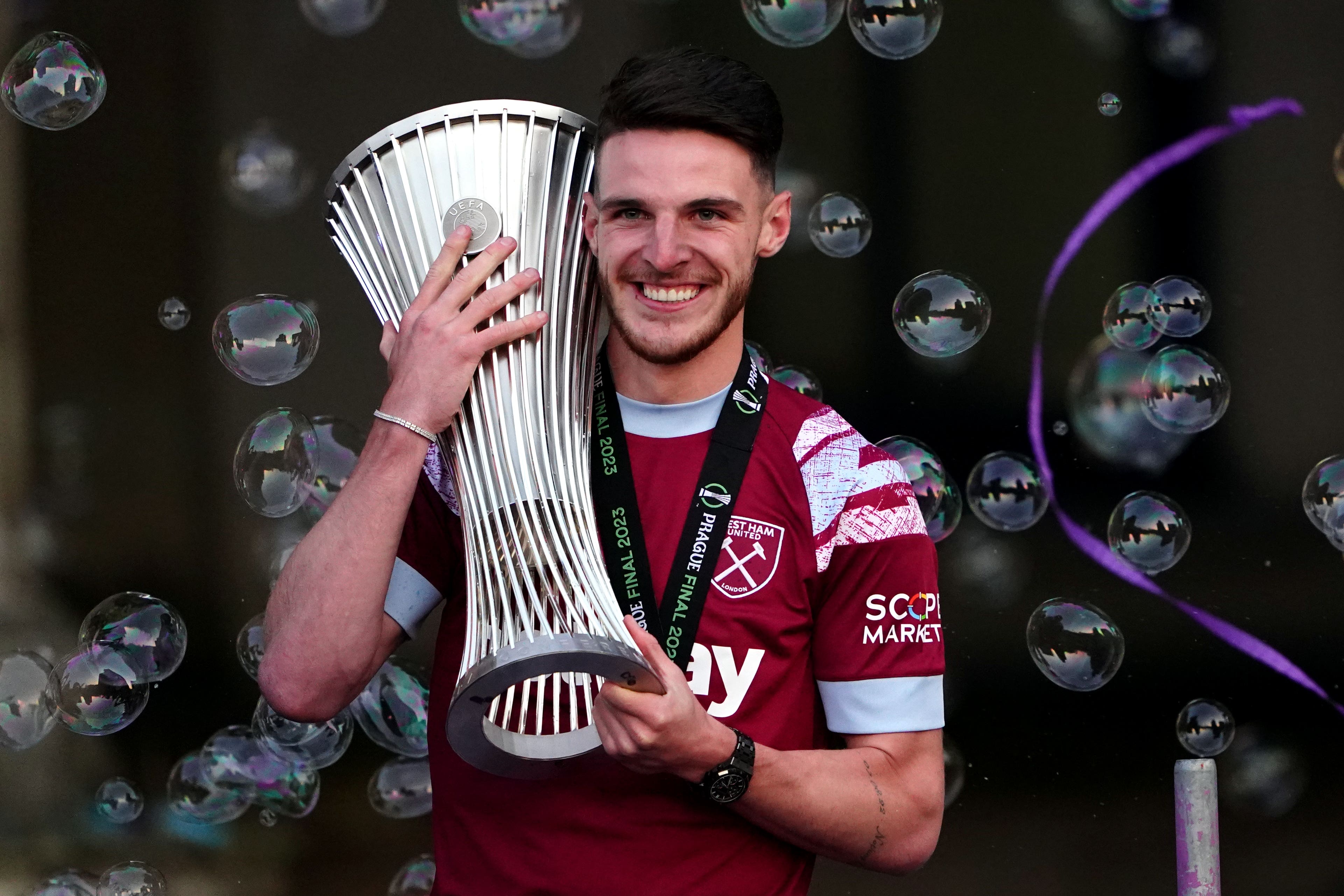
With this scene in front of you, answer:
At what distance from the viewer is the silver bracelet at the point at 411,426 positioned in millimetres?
2307

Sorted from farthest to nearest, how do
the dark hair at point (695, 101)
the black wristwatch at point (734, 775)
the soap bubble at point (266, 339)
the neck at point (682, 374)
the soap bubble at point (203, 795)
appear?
1. the soap bubble at point (203, 795)
2. the soap bubble at point (266, 339)
3. the neck at point (682, 374)
4. the dark hair at point (695, 101)
5. the black wristwatch at point (734, 775)

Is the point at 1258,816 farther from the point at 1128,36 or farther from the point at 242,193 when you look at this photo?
the point at 242,193

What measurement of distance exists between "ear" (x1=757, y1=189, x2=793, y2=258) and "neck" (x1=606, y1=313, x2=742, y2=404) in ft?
0.44

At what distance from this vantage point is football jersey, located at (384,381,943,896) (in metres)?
2.31

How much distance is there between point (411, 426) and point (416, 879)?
2.53 m

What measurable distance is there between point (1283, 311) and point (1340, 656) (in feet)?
3.66

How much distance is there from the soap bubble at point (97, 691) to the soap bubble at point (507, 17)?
201 centimetres

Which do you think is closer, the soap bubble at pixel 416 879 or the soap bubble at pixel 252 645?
the soap bubble at pixel 252 645

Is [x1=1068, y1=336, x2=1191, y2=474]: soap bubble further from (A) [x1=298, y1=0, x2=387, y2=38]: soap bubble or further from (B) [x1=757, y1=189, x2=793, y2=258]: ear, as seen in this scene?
(A) [x1=298, y1=0, x2=387, y2=38]: soap bubble

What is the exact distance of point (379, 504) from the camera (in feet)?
7.63

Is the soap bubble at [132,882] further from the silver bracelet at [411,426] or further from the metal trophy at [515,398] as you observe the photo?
the silver bracelet at [411,426]

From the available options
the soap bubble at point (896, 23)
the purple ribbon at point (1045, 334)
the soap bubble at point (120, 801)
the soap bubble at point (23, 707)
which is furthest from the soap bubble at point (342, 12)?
the soap bubble at point (120, 801)

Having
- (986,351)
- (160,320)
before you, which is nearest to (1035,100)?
(986,351)

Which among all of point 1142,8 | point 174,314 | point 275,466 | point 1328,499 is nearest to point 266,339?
point 275,466
